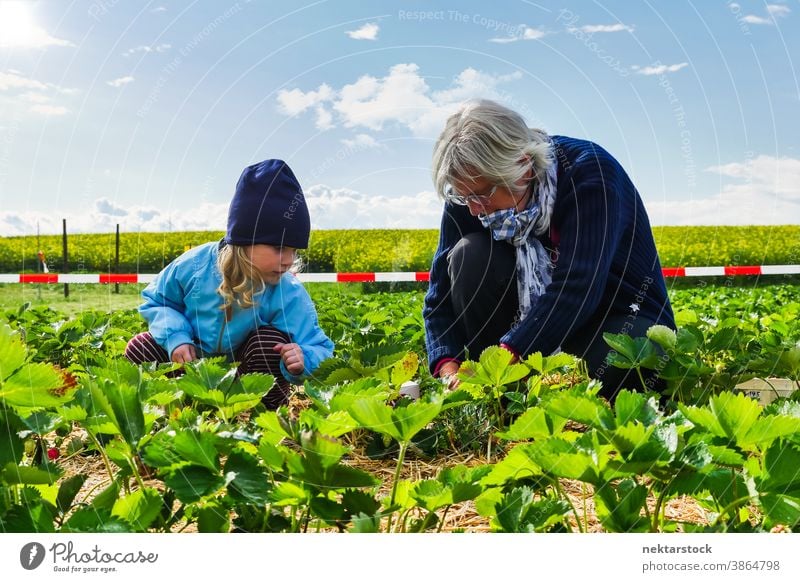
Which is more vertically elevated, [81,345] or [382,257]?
[382,257]

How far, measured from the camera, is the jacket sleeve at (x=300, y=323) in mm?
1981

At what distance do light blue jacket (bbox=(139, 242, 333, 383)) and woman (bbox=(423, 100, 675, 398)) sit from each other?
0.44 m

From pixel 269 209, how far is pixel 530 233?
863mm

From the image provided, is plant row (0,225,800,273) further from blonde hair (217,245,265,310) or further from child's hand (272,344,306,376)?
child's hand (272,344,306,376)

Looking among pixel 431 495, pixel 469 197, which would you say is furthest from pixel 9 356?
pixel 469 197

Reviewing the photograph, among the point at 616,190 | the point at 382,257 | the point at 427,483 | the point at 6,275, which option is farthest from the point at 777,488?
the point at 382,257

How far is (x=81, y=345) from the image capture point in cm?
214

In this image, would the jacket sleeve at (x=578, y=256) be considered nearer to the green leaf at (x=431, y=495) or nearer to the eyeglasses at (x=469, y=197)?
the eyeglasses at (x=469, y=197)

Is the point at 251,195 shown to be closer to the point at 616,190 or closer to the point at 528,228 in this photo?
the point at 528,228

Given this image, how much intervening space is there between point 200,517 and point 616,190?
5.02 feet

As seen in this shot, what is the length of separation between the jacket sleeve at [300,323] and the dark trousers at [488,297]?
0.48 meters

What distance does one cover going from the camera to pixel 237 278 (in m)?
1.94

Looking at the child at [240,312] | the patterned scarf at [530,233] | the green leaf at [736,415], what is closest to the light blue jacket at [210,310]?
the child at [240,312]
